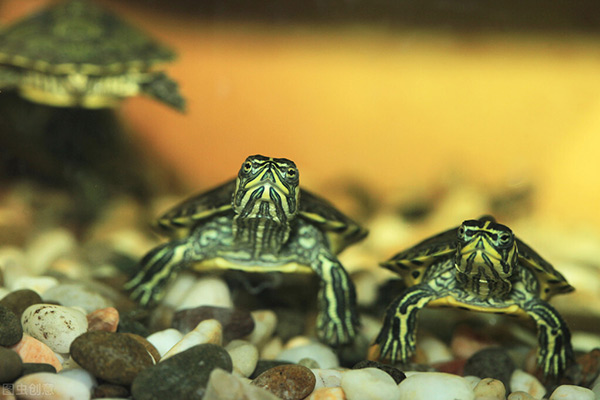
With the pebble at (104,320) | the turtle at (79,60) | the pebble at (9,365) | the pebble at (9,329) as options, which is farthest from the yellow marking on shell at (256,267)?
the turtle at (79,60)

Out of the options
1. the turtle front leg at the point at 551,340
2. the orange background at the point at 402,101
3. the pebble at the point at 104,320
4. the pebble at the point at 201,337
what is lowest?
the pebble at the point at 104,320

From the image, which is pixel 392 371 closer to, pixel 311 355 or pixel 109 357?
pixel 311 355

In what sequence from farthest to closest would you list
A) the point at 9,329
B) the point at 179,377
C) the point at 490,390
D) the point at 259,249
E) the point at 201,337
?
1. the point at 259,249
2. the point at 201,337
3. the point at 490,390
4. the point at 9,329
5. the point at 179,377

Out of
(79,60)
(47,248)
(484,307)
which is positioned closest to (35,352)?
(47,248)

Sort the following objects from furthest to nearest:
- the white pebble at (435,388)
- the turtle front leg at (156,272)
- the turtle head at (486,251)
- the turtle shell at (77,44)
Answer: the turtle shell at (77,44)
the turtle front leg at (156,272)
the turtle head at (486,251)
the white pebble at (435,388)

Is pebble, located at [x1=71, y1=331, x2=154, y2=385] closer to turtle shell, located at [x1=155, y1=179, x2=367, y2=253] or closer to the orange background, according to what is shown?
turtle shell, located at [x1=155, y1=179, x2=367, y2=253]

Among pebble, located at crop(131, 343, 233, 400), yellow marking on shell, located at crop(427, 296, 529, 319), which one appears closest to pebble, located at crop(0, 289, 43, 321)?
pebble, located at crop(131, 343, 233, 400)

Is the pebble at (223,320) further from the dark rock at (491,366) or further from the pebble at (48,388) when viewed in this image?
the dark rock at (491,366)
